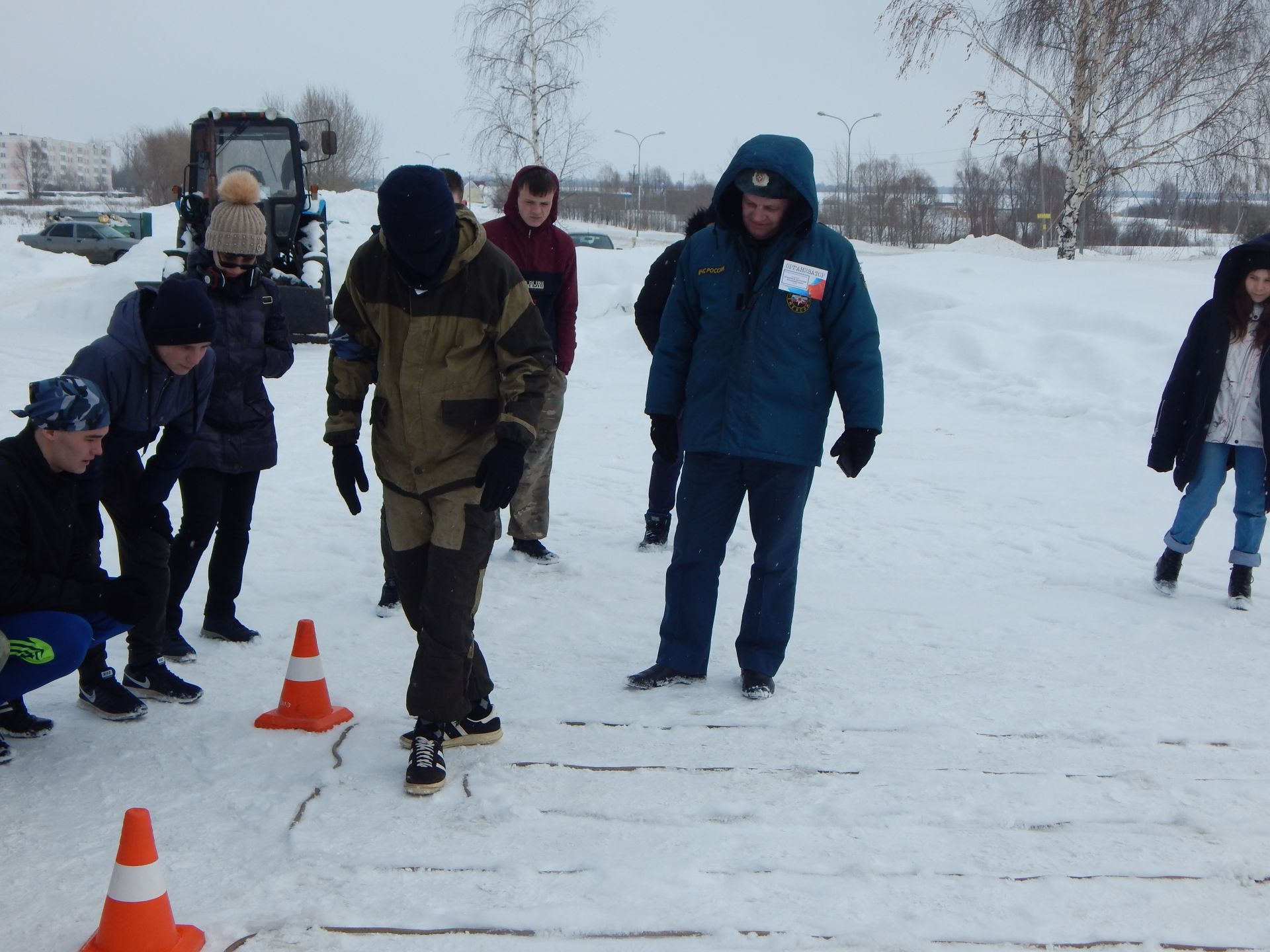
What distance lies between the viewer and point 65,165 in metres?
158

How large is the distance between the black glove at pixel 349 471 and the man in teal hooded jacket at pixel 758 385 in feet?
3.48

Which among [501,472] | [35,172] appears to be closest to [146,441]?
[501,472]

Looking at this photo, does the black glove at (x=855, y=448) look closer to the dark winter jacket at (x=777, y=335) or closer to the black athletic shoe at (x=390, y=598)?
the dark winter jacket at (x=777, y=335)

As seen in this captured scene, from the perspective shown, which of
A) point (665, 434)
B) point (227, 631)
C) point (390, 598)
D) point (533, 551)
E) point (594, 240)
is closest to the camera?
point (665, 434)

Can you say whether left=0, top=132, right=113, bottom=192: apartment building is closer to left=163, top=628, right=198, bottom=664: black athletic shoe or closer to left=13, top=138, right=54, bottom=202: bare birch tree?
left=13, top=138, right=54, bottom=202: bare birch tree

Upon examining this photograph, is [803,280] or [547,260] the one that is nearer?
[803,280]

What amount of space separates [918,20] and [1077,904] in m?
20.4

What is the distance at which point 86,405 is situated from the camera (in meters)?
3.19

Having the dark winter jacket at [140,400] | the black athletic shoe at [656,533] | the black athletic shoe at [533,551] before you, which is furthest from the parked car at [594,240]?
the dark winter jacket at [140,400]

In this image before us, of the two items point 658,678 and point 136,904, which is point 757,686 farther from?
point 136,904

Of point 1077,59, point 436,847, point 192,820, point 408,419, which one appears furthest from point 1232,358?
point 1077,59

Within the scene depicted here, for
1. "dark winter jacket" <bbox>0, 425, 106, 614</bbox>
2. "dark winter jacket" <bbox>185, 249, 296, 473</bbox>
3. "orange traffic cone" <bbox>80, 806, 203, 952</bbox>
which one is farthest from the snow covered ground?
"dark winter jacket" <bbox>185, 249, 296, 473</bbox>

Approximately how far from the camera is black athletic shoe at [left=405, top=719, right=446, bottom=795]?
309 centimetres

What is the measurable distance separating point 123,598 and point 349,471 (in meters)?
0.77
